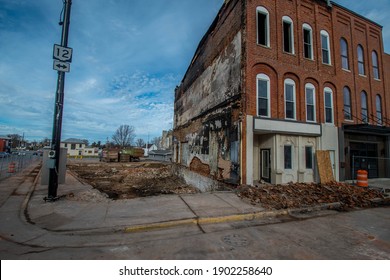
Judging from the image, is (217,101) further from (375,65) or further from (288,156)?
(375,65)

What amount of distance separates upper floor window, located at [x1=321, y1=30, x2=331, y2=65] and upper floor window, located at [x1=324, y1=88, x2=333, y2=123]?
2034 mm

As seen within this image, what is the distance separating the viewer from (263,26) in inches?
465

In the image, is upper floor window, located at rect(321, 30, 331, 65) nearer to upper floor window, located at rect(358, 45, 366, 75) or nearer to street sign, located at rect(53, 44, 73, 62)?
upper floor window, located at rect(358, 45, 366, 75)

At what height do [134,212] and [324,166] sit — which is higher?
[324,166]

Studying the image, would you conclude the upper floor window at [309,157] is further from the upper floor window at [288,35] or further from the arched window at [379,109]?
the arched window at [379,109]

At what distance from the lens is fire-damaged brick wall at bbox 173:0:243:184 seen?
1118cm

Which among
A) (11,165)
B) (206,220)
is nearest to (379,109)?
(206,220)

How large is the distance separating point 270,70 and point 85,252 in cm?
1165

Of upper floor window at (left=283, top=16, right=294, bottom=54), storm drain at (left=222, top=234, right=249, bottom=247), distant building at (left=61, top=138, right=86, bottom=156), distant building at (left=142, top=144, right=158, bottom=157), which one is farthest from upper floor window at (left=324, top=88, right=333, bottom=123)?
distant building at (left=61, top=138, right=86, bottom=156)

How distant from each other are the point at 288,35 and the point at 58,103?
42.7ft

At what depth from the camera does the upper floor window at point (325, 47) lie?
1340cm

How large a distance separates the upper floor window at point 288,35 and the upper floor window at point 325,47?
289cm

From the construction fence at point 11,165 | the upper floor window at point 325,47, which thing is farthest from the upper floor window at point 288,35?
the construction fence at point 11,165
